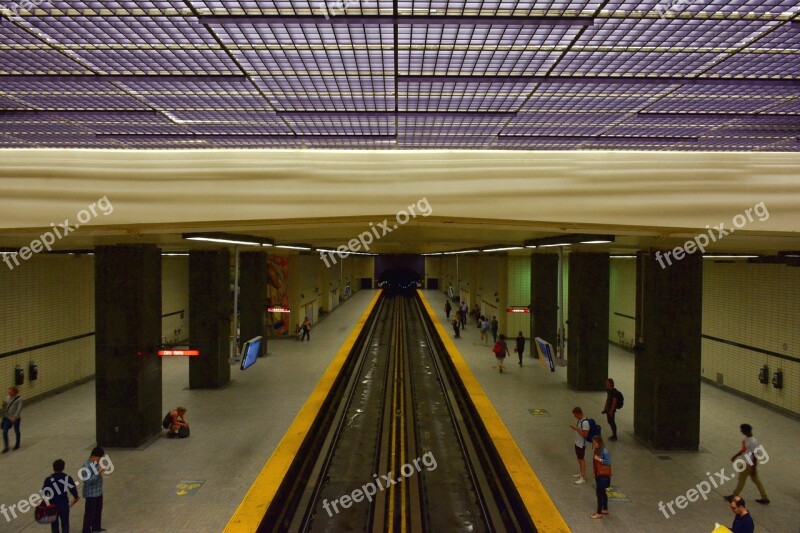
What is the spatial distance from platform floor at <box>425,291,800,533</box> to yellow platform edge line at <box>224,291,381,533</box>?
401 cm

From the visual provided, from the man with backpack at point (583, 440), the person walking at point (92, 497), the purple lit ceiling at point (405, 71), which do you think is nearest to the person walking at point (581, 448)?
the man with backpack at point (583, 440)

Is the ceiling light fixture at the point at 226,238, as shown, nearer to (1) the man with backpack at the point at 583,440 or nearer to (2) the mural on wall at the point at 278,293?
(1) the man with backpack at the point at 583,440

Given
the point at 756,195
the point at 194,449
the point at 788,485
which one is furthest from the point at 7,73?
the point at 788,485

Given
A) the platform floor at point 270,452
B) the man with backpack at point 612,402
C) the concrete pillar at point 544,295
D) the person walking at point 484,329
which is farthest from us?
the person walking at point 484,329

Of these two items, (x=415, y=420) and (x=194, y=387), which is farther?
(x=194, y=387)

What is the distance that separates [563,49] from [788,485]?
743cm

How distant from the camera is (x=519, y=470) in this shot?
305 inches

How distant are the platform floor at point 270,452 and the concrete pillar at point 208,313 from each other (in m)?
0.52

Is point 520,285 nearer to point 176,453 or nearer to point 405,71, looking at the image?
point 405,71

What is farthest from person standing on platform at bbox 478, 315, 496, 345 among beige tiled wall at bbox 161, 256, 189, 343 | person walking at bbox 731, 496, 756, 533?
person walking at bbox 731, 496, 756, 533

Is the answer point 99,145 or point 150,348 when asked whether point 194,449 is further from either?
point 99,145

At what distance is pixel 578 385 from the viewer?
43.1 ft

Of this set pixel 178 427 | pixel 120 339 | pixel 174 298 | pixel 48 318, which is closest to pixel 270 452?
pixel 178 427

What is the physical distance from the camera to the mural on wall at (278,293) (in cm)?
2105
